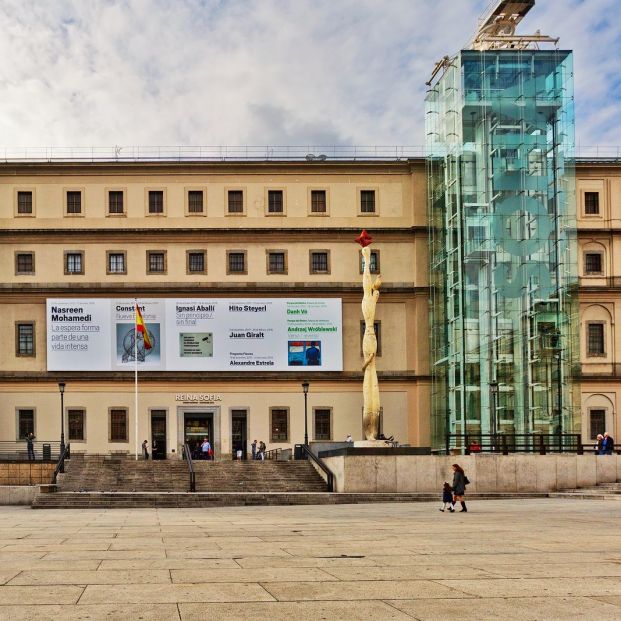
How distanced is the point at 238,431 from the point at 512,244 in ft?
57.5

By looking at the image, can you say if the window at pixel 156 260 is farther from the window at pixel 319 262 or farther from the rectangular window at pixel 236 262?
the window at pixel 319 262

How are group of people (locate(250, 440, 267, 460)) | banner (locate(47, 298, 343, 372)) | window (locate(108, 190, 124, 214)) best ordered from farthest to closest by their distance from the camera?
window (locate(108, 190, 124, 214)) < banner (locate(47, 298, 343, 372)) < group of people (locate(250, 440, 267, 460))

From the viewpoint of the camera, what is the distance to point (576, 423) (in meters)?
51.1

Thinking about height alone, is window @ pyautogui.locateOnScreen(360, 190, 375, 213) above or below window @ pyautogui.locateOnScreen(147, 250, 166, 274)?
above

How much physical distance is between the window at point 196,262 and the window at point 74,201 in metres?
6.58

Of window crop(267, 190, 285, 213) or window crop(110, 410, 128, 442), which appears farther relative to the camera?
window crop(267, 190, 285, 213)

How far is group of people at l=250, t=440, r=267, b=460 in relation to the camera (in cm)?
5245

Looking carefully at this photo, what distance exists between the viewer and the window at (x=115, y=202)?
56.9 m

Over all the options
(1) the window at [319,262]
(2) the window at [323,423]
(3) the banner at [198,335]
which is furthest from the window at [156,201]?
(2) the window at [323,423]

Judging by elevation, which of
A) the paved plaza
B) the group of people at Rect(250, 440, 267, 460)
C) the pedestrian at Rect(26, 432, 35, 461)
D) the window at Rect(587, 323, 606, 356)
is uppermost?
the window at Rect(587, 323, 606, 356)

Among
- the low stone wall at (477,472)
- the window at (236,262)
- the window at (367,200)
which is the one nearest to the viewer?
the low stone wall at (477,472)

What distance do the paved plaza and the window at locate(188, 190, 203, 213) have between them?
33.8 meters

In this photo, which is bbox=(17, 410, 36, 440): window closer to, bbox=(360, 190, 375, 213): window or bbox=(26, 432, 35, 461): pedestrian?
bbox=(26, 432, 35, 461): pedestrian

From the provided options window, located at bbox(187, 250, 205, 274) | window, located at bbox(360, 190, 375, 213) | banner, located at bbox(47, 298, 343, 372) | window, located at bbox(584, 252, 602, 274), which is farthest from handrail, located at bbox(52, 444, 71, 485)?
window, located at bbox(584, 252, 602, 274)
